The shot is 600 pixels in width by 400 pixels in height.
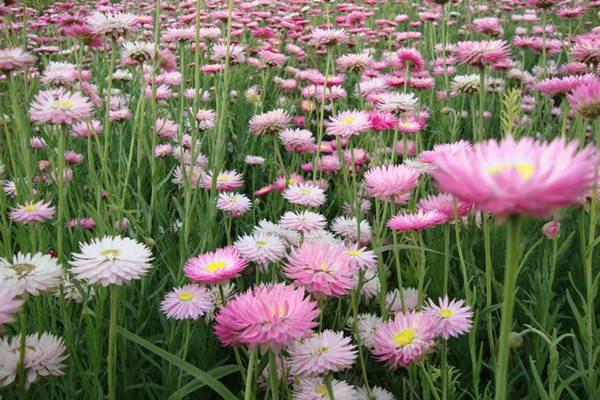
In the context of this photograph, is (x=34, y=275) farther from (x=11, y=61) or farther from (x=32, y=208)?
(x=11, y=61)

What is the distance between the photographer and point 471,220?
5.02 feet

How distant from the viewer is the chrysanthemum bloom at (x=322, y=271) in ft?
2.91

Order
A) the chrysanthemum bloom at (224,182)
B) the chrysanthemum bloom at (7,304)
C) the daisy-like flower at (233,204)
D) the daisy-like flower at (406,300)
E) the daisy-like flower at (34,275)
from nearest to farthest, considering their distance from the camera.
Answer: the chrysanthemum bloom at (7,304)
the daisy-like flower at (34,275)
the daisy-like flower at (406,300)
the daisy-like flower at (233,204)
the chrysanthemum bloom at (224,182)

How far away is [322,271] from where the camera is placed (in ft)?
2.96

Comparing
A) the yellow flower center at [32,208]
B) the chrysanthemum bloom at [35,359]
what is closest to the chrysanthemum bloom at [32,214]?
the yellow flower center at [32,208]

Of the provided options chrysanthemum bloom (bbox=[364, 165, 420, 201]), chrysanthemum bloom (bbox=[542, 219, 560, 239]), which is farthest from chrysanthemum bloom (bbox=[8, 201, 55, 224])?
chrysanthemum bloom (bbox=[542, 219, 560, 239])

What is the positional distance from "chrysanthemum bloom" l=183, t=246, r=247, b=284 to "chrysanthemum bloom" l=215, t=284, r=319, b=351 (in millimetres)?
186

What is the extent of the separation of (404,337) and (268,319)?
0.27 meters

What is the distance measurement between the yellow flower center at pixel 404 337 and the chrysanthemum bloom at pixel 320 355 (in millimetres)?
78

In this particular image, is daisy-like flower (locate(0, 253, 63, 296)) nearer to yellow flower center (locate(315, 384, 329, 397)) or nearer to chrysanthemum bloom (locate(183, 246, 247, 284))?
chrysanthemum bloom (locate(183, 246, 247, 284))

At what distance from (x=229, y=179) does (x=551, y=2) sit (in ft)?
5.00

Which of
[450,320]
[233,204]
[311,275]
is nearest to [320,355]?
[311,275]

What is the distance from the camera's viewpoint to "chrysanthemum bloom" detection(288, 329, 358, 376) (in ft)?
2.77

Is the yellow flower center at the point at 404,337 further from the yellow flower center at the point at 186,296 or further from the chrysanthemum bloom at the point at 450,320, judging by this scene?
the yellow flower center at the point at 186,296
